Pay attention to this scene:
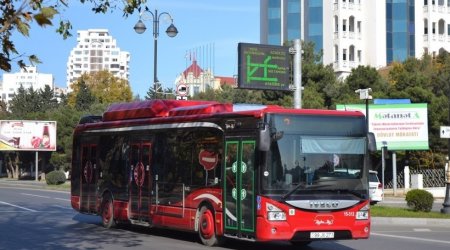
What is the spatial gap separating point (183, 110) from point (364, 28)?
74807 millimetres

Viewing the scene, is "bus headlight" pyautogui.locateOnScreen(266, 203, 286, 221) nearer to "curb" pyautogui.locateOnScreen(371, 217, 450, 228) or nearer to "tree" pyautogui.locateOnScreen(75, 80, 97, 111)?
"curb" pyautogui.locateOnScreen(371, 217, 450, 228)

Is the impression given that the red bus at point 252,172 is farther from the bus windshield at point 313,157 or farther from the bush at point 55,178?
the bush at point 55,178

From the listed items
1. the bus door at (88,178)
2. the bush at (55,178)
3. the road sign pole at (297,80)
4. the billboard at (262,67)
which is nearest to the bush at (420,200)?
the road sign pole at (297,80)

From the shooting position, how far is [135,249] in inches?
570

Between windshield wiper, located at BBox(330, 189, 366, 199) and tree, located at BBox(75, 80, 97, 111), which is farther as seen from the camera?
tree, located at BBox(75, 80, 97, 111)

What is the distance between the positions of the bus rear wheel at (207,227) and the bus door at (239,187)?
1.97ft

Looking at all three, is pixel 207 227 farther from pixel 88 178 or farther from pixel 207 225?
pixel 88 178

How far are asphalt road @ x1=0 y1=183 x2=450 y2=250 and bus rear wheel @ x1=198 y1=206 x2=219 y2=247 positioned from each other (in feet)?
0.77

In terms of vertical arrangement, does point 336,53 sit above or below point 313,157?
above

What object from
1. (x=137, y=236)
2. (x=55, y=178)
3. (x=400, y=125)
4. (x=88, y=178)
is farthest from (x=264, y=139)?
(x=55, y=178)

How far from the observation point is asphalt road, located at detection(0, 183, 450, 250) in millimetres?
15430

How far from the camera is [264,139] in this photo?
43.0 ft

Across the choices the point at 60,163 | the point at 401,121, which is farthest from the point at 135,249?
the point at 60,163

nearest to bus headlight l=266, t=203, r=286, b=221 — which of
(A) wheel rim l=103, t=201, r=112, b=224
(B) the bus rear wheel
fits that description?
(B) the bus rear wheel
